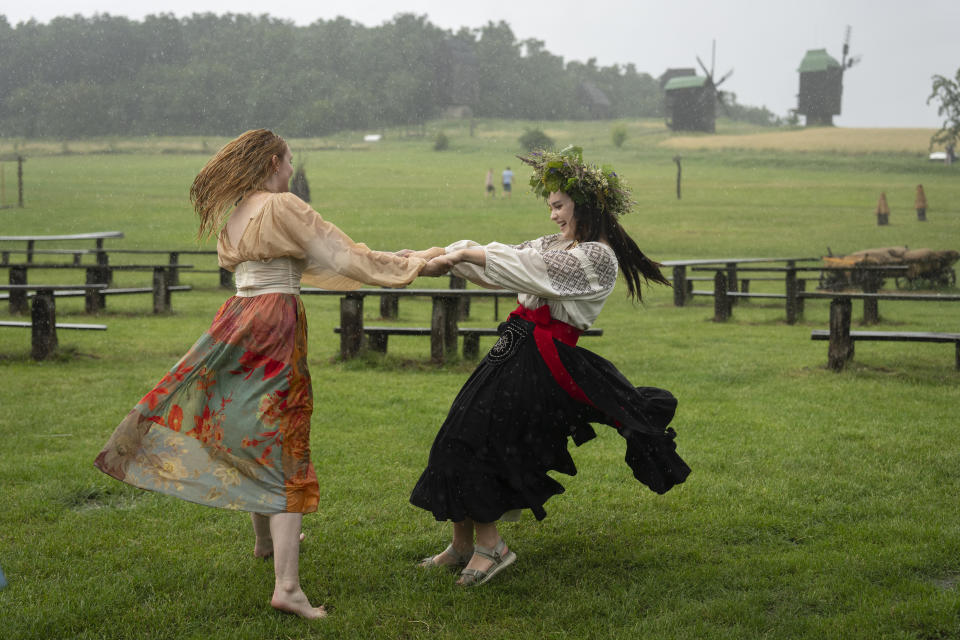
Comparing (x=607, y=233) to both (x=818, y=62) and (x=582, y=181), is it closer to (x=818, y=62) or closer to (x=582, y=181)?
(x=582, y=181)

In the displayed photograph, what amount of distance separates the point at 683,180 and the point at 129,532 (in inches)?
1500

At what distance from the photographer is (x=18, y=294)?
12.4 meters

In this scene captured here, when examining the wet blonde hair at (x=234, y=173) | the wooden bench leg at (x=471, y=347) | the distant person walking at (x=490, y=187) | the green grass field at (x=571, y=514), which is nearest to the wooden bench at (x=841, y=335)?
the green grass field at (x=571, y=514)

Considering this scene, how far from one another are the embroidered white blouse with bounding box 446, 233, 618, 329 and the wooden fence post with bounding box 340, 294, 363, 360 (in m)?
5.45

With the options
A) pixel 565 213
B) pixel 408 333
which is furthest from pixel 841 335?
pixel 565 213

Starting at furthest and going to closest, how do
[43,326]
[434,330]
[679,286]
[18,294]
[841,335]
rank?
[679,286] < [18,294] < [434,330] < [43,326] < [841,335]

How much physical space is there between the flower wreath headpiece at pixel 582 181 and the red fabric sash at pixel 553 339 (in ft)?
1.73

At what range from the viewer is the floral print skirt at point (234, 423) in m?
3.55

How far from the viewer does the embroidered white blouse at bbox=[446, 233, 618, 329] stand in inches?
144

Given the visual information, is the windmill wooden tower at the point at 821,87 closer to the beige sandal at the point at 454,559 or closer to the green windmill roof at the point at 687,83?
the green windmill roof at the point at 687,83

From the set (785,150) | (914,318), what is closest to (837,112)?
(785,150)

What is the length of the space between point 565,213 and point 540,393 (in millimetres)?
800

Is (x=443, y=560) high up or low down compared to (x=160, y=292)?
down

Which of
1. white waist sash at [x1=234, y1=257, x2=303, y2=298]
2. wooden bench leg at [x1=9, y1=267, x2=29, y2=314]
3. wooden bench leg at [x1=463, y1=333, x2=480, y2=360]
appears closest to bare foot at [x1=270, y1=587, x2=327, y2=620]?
white waist sash at [x1=234, y1=257, x2=303, y2=298]
